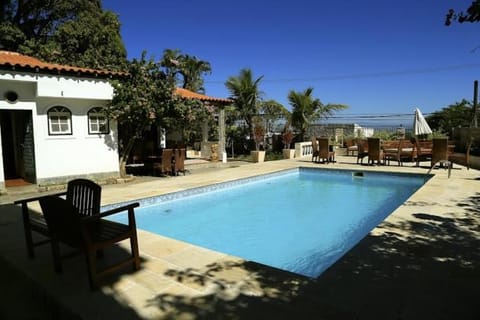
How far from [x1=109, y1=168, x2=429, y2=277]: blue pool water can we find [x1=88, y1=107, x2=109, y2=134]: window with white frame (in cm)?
379

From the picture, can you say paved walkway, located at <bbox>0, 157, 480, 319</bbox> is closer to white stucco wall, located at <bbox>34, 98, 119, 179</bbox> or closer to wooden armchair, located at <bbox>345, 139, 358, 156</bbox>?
white stucco wall, located at <bbox>34, 98, 119, 179</bbox>

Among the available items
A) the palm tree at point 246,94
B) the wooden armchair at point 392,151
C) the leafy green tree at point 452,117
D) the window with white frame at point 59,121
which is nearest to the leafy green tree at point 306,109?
the palm tree at point 246,94

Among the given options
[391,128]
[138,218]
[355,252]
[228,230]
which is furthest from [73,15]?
[355,252]

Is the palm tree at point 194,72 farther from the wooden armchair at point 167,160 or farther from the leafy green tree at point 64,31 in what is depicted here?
the wooden armchair at point 167,160

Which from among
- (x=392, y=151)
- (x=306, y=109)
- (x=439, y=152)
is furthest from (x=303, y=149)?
(x=439, y=152)

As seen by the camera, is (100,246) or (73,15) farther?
(73,15)

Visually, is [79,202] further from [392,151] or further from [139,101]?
[392,151]

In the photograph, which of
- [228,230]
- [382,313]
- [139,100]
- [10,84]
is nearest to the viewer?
[382,313]

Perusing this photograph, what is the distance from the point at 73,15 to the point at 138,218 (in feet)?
62.7

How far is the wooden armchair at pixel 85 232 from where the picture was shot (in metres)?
3.28

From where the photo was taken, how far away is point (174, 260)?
416 centimetres

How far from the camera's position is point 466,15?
6.55 feet

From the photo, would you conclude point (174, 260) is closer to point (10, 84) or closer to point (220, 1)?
point (10, 84)

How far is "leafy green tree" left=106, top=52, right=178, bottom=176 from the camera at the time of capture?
10.1 meters
